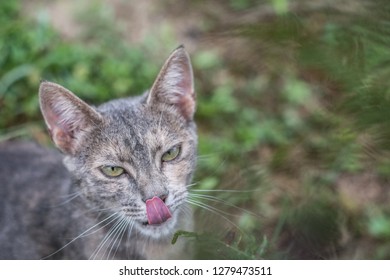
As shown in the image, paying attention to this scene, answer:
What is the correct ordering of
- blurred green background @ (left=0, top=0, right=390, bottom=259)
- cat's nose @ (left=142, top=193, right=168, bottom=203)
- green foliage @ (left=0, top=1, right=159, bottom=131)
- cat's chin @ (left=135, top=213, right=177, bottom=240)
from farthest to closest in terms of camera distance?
green foliage @ (left=0, top=1, right=159, bottom=131), blurred green background @ (left=0, top=0, right=390, bottom=259), cat's chin @ (left=135, top=213, right=177, bottom=240), cat's nose @ (left=142, top=193, right=168, bottom=203)

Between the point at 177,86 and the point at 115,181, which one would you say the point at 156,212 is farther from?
the point at 177,86

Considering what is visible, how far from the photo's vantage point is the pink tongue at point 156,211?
242 cm

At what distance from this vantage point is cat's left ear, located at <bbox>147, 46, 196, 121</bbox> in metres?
2.59

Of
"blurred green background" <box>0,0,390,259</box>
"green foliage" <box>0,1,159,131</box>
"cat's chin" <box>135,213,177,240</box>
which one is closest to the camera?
"cat's chin" <box>135,213,177,240</box>

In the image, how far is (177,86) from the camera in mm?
2717

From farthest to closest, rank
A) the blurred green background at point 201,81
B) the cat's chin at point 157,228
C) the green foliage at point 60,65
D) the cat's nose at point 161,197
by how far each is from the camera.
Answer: the green foliage at point 60,65, the blurred green background at point 201,81, the cat's chin at point 157,228, the cat's nose at point 161,197

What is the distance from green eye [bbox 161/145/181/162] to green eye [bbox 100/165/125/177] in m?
0.20

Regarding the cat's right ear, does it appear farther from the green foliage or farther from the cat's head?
the green foliage

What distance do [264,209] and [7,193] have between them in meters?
1.44

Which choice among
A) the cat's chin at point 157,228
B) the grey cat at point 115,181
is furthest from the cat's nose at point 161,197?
the cat's chin at point 157,228

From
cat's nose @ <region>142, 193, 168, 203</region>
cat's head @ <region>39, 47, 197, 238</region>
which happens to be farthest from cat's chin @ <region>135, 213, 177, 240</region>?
cat's nose @ <region>142, 193, 168, 203</region>

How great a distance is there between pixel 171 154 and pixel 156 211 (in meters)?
0.31

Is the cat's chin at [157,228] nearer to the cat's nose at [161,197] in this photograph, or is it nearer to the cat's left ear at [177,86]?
the cat's nose at [161,197]
